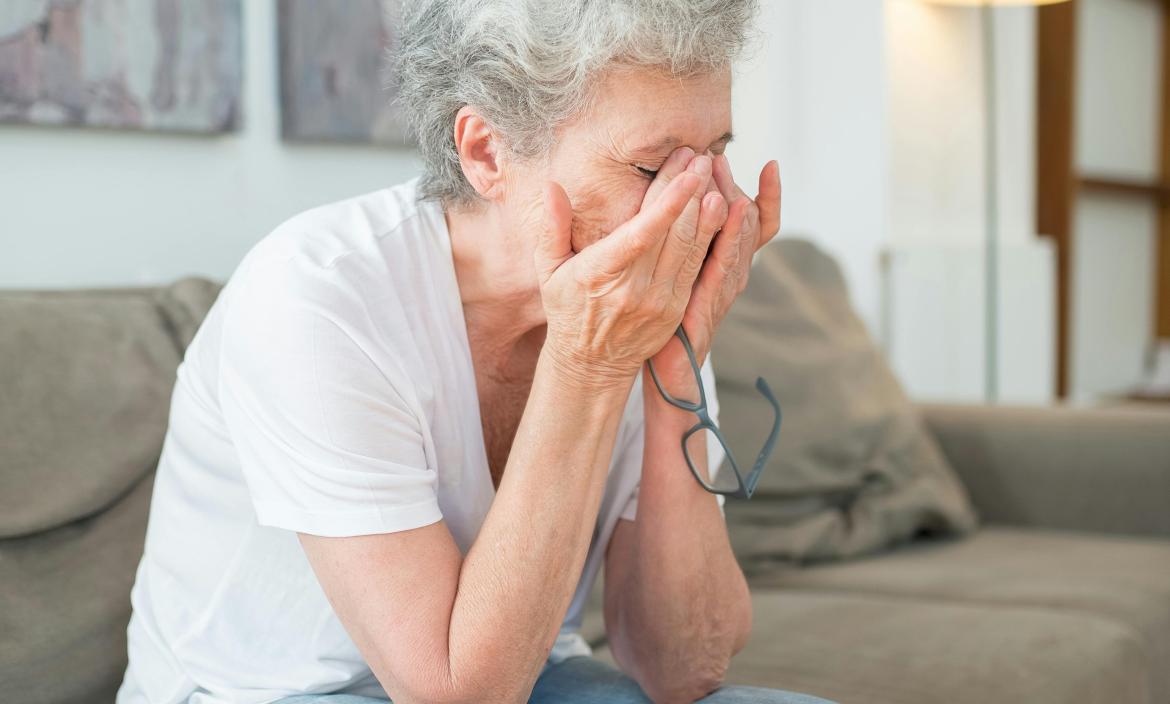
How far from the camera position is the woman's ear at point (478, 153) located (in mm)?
1111

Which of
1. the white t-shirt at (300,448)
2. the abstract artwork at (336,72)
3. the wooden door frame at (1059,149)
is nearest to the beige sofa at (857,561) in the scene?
the white t-shirt at (300,448)

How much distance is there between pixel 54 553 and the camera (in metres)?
1.27

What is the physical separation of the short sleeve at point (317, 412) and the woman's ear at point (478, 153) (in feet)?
0.54

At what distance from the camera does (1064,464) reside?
91.6 inches

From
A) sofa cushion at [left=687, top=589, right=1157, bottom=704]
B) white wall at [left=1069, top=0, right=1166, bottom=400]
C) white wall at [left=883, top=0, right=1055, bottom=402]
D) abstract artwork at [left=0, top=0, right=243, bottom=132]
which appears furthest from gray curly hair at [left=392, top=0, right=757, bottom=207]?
white wall at [left=1069, top=0, right=1166, bottom=400]

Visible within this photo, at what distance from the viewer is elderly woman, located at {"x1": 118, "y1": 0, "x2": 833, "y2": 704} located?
995mm

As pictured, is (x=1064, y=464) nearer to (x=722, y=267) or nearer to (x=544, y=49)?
(x=722, y=267)

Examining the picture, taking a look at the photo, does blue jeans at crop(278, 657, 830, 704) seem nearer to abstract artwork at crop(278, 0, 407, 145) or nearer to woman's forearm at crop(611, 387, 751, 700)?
woman's forearm at crop(611, 387, 751, 700)

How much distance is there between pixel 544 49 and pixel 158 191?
0.87 metres

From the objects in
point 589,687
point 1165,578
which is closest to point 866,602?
point 1165,578

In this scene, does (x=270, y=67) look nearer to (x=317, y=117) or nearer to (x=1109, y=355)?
(x=317, y=117)

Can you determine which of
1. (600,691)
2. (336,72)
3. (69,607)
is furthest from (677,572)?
(336,72)

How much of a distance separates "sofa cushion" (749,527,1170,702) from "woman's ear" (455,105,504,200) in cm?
103

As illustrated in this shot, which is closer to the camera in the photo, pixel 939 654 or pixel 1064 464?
pixel 939 654
